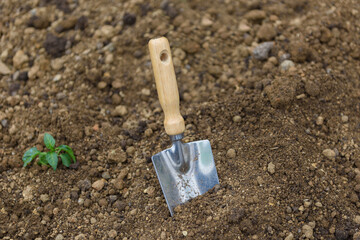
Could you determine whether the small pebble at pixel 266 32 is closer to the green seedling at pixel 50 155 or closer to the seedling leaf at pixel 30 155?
the green seedling at pixel 50 155

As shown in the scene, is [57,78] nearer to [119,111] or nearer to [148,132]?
[119,111]

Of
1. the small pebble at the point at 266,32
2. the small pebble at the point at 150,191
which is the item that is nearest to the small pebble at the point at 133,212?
the small pebble at the point at 150,191

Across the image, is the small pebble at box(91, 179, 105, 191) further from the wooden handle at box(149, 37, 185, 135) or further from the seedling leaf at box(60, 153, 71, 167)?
the wooden handle at box(149, 37, 185, 135)

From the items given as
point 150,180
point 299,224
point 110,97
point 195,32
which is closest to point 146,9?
point 195,32

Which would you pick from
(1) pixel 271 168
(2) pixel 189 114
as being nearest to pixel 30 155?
(2) pixel 189 114

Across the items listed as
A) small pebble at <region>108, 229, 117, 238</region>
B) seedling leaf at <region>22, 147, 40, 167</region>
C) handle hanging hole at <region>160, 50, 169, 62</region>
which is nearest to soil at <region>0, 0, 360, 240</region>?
small pebble at <region>108, 229, 117, 238</region>
